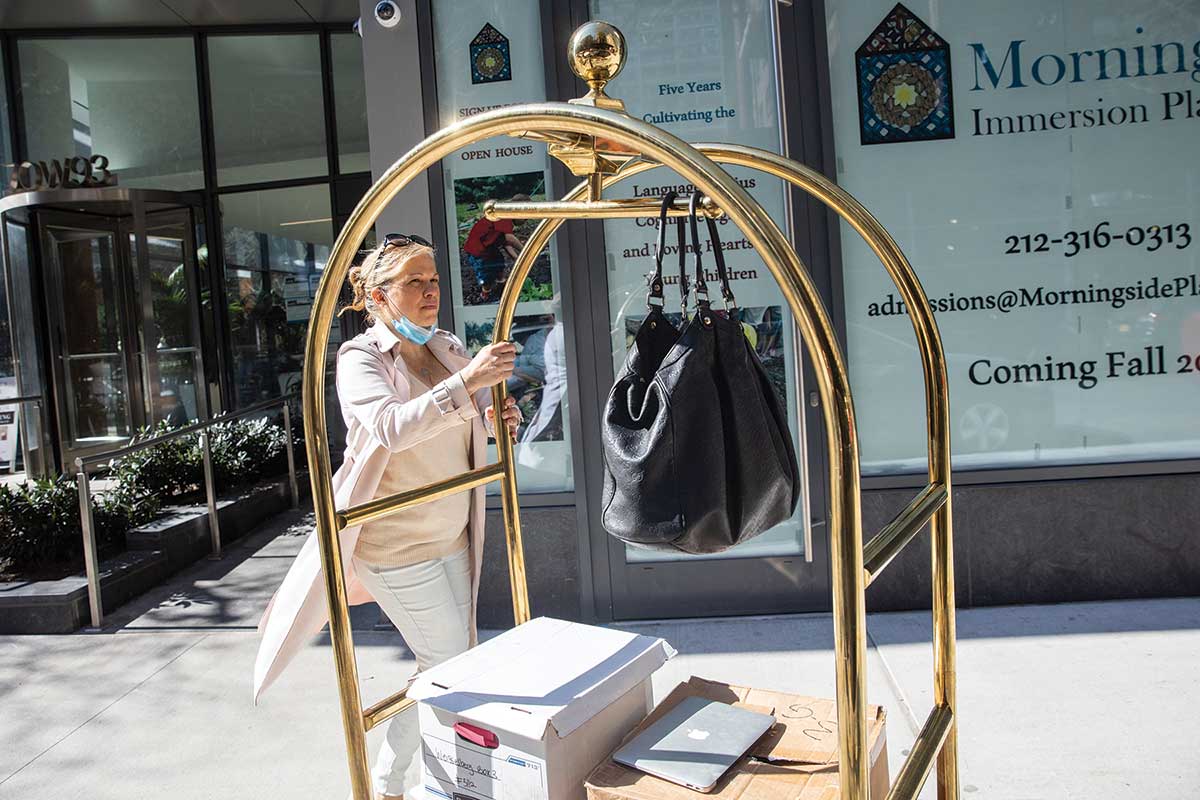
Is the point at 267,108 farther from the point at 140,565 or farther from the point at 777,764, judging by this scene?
the point at 777,764

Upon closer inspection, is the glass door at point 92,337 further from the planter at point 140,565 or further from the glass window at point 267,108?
the planter at point 140,565

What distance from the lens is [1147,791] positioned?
2844mm

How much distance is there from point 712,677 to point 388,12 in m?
3.37

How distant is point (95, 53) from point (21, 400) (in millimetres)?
3750

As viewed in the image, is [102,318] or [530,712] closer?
[530,712]

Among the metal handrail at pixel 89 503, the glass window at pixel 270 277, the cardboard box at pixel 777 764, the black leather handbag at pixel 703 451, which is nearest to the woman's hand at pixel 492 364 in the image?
the black leather handbag at pixel 703 451

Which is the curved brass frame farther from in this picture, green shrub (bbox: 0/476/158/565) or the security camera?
green shrub (bbox: 0/476/158/565)

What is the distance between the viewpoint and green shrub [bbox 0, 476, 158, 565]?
5.32 m

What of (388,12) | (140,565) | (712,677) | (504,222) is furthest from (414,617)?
(140,565)

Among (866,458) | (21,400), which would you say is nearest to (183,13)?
(21,400)

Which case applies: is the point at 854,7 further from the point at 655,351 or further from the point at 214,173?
the point at 214,173

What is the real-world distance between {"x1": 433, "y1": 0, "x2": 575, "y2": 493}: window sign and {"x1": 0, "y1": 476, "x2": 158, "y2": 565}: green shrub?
2574 millimetres

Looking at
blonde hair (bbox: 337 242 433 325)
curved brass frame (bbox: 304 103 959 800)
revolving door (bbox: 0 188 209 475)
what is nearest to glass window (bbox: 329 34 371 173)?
revolving door (bbox: 0 188 209 475)

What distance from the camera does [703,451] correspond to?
1479 millimetres
